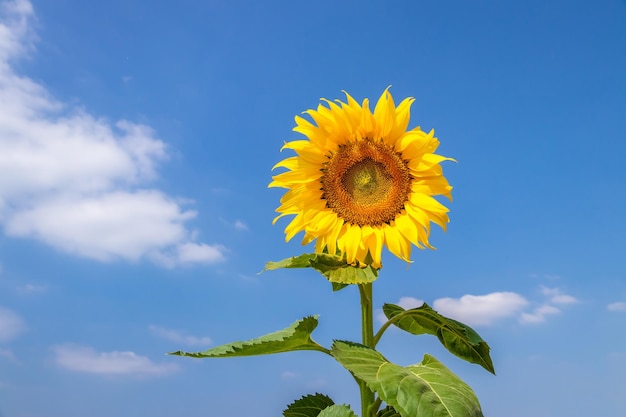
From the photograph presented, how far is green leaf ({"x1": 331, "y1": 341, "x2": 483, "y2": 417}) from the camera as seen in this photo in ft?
10.5

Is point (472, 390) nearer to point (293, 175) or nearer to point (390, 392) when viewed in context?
point (390, 392)

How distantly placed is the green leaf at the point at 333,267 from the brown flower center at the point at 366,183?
0.28m

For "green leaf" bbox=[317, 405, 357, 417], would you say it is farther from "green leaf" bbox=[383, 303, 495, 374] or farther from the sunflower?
the sunflower

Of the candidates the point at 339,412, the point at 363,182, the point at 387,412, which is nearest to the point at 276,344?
the point at 339,412

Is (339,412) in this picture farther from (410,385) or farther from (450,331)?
(450,331)

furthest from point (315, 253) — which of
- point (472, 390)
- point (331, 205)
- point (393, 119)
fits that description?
point (472, 390)

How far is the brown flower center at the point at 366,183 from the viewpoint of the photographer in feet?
12.8

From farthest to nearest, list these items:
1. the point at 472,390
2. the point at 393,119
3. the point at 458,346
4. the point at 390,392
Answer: the point at 458,346
the point at 393,119
the point at 472,390
the point at 390,392

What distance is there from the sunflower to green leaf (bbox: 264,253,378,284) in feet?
0.18

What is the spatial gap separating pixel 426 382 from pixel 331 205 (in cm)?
117

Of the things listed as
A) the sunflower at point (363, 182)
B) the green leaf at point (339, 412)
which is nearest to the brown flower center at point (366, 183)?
the sunflower at point (363, 182)

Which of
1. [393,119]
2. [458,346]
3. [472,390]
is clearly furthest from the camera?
[458,346]

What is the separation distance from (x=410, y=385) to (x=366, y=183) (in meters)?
1.22

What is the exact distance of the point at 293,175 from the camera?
13.1ft
